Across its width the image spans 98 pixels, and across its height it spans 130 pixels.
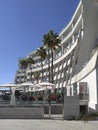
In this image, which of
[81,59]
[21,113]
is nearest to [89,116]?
[21,113]

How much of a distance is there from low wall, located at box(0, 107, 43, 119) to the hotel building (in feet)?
17.5

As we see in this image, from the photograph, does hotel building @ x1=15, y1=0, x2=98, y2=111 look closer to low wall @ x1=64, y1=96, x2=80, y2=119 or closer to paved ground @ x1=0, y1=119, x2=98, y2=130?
low wall @ x1=64, y1=96, x2=80, y2=119

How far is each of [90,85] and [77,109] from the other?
4889 millimetres

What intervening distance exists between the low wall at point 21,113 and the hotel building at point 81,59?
5.34 m

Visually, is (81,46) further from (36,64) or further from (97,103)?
(36,64)

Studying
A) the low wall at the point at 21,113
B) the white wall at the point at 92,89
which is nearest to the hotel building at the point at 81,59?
the white wall at the point at 92,89

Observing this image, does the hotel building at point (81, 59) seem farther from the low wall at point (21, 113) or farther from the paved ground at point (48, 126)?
the paved ground at point (48, 126)

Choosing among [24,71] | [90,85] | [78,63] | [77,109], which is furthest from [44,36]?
[24,71]

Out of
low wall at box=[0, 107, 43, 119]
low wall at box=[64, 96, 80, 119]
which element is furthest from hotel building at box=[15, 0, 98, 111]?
low wall at box=[0, 107, 43, 119]

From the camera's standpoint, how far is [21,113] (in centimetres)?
2869

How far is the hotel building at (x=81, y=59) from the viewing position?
103ft

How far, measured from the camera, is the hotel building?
3152 centimetres

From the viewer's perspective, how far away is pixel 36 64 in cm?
11256

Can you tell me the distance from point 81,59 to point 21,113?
31569 mm
